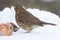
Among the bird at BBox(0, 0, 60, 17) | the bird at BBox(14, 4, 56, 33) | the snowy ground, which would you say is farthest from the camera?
the bird at BBox(0, 0, 60, 17)

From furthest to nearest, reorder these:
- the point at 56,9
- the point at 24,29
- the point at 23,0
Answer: the point at 56,9
the point at 23,0
the point at 24,29

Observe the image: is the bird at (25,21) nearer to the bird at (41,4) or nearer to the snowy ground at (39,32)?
the snowy ground at (39,32)

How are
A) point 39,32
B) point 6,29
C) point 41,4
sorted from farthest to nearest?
point 41,4
point 39,32
point 6,29

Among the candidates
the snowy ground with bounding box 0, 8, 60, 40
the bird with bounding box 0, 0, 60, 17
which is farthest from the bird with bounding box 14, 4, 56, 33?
the bird with bounding box 0, 0, 60, 17

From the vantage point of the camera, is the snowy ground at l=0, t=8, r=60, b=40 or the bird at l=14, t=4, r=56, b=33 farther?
the bird at l=14, t=4, r=56, b=33

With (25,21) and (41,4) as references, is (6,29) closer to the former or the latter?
(25,21)

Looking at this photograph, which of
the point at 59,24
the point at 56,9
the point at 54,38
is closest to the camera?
the point at 54,38

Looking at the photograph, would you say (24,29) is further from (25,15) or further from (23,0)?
(23,0)

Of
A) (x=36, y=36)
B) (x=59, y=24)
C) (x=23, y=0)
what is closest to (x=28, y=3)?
(x=23, y=0)

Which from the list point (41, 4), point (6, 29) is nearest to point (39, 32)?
point (6, 29)

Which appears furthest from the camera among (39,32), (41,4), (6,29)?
(41,4)

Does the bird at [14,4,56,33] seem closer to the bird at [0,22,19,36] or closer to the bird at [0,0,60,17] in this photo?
the bird at [0,22,19,36]
